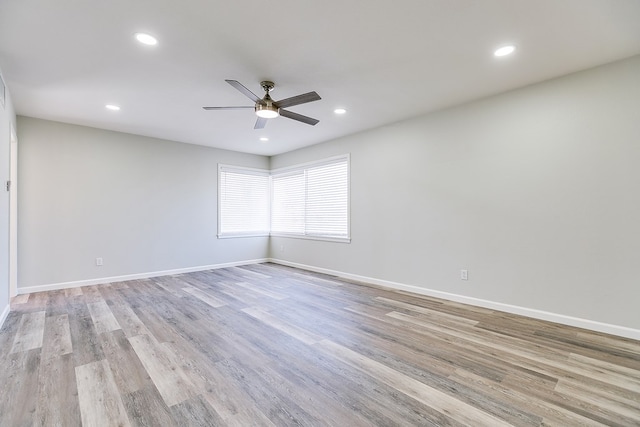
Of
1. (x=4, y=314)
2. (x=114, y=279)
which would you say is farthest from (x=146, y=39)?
(x=114, y=279)

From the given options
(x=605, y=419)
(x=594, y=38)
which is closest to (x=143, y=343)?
(x=605, y=419)

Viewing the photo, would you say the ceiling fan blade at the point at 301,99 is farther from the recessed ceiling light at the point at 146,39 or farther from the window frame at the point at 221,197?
the window frame at the point at 221,197

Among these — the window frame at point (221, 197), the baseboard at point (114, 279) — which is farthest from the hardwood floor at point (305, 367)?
the window frame at point (221, 197)

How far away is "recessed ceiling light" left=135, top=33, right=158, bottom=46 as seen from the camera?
2.51 metres

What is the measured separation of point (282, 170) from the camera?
714 cm

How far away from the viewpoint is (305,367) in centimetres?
236

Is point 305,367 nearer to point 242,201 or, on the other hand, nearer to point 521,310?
point 521,310

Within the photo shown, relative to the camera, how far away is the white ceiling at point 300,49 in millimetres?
2229

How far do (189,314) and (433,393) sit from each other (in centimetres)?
281

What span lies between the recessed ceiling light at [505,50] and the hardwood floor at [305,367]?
8.79ft

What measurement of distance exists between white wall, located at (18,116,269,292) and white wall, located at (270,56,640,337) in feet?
12.0

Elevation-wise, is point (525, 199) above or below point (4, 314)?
above

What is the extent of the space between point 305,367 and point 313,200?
14.1 feet

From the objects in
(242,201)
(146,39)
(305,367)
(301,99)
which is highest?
(146,39)
